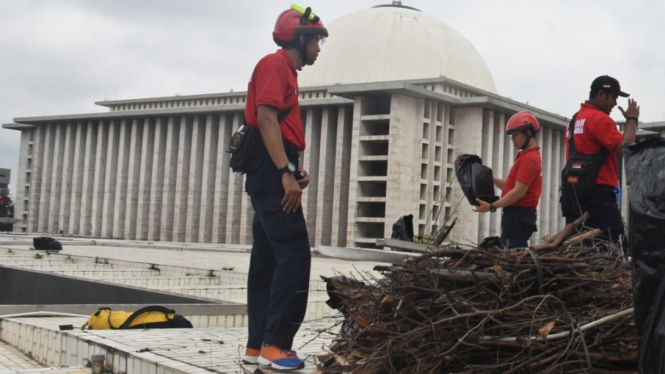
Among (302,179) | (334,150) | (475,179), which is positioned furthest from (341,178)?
(302,179)

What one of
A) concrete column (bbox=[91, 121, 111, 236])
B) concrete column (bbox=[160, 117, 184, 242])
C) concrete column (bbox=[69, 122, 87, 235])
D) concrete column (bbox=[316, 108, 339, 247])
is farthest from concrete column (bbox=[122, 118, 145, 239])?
concrete column (bbox=[316, 108, 339, 247])

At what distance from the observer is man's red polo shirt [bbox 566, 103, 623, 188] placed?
18.3 ft

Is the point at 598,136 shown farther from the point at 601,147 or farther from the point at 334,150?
the point at 334,150

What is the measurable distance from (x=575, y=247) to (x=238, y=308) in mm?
4038

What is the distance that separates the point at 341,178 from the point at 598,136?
33267 mm

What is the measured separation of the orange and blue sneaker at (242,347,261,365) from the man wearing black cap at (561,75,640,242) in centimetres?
237

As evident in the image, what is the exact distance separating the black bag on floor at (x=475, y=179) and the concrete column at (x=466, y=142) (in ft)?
106

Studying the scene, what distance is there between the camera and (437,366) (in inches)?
123

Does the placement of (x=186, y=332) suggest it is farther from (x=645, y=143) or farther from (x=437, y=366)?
(x=645, y=143)

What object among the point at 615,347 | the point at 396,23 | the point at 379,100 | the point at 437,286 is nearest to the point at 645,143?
the point at 615,347

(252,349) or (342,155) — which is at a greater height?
(342,155)

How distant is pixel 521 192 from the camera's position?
20.0 feet

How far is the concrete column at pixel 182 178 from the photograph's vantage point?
47.1m

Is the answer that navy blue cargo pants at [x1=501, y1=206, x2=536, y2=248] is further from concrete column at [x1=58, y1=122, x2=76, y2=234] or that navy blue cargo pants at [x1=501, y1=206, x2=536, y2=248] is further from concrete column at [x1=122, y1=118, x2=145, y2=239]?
concrete column at [x1=58, y1=122, x2=76, y2=234]
